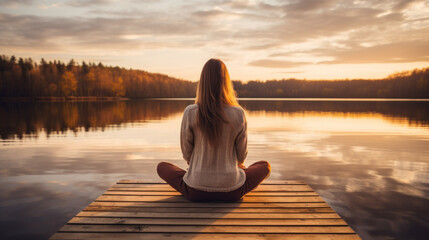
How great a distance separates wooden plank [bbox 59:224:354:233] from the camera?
2.79 metres

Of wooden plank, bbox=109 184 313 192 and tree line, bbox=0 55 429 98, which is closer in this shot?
wooden plank, bbox=109 184 313 192

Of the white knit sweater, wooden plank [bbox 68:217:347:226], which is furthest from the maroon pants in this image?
wooden plank [bbox 68:217:347:226]

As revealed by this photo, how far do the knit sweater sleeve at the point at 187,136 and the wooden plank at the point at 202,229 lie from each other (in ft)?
2.81

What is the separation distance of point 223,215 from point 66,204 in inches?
139

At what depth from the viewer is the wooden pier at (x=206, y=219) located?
8.95 ft

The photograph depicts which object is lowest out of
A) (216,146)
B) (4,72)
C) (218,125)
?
(216,146)

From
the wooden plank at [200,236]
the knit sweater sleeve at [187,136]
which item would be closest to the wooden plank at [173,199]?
the knit sweater sleeve at [187,136]

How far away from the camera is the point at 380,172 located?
7.45 m

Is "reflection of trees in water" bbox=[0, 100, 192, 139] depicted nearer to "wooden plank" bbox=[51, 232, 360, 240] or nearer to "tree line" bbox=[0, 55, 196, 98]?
"wooden plank" bbox=[51, 232, 360, 240]

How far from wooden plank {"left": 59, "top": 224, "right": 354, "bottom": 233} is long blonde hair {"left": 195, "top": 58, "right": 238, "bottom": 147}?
886 mm

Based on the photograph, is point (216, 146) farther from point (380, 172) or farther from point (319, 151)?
point (319, 151)

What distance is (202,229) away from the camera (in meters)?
2.80

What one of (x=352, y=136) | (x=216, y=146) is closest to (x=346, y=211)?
(x=216, y=146)

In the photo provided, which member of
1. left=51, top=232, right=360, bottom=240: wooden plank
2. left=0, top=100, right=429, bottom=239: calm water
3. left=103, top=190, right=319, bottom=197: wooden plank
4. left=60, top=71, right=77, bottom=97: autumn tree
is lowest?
left=0, top=100, right=429, bottom=239: calm water
